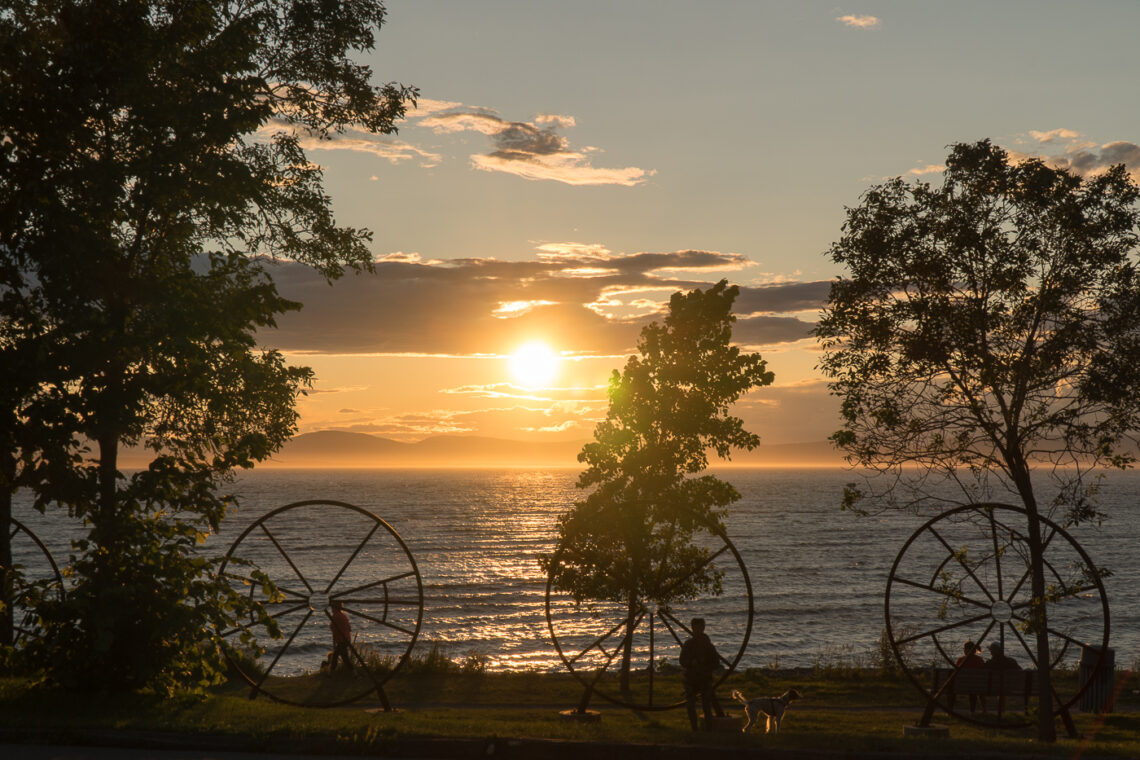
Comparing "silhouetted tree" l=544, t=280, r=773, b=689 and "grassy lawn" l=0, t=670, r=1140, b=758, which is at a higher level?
"silhouetted tree" l=544, t=280, r=773, b=689

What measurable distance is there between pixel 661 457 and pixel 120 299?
44.0 feet

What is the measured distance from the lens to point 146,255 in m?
17.4

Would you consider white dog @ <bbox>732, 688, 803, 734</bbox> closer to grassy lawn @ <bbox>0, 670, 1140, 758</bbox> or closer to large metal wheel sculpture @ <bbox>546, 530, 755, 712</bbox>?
grassy lawn @ <bbox>0, 670, 1140, 758</bbox>

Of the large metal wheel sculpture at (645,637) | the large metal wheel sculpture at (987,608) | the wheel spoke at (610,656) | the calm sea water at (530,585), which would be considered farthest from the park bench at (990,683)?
the wheel spoke at (610,656)

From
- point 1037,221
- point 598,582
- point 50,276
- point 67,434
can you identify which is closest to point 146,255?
point 50,276

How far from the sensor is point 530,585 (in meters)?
70.4

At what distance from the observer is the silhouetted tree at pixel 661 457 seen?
23.4m

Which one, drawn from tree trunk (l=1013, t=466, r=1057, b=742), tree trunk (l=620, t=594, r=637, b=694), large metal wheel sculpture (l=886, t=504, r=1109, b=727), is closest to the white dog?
large metal wheel sculpture (l=886, t=504, r=1109, b=727)

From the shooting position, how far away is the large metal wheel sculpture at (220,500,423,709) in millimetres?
18469

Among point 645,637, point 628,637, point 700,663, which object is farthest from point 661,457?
point 645,637

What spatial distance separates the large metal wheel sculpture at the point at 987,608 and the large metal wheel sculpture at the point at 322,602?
10683 millimetres

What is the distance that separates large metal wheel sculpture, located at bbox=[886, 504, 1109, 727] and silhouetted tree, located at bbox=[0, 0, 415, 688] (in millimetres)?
12780

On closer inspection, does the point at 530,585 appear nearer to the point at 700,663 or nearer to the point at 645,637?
the point at 645,637

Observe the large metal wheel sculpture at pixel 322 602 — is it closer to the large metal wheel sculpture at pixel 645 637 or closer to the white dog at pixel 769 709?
the large metal wheel sculpture at pixel 645 637
